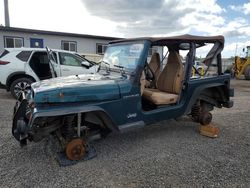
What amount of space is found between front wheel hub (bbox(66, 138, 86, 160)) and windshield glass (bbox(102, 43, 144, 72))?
142 centimetres

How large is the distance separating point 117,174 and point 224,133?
109 inches

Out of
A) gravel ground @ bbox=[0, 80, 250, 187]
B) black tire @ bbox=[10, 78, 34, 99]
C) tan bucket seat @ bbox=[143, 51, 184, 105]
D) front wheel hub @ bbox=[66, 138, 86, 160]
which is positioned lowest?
gravel ground @ bbox=[0, 80, 250, 187]

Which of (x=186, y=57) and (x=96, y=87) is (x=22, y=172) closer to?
(x=96, y=87)

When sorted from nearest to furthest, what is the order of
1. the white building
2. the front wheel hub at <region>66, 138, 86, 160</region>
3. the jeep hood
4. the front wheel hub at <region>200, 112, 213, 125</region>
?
the jeep hood
the front wheel hub at <region>66, 138, 86, 160</region>
the front wheel hub at <region>200, 112, 213, 125</region>
the white building

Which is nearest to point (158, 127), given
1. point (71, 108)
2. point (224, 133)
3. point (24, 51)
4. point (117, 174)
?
point (224, 133)

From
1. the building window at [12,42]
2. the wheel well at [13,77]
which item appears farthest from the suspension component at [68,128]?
the building window at [12,42]

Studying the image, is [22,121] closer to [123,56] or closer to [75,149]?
[75,149]

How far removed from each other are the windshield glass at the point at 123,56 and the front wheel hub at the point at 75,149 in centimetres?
142

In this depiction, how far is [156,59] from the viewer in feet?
17.4

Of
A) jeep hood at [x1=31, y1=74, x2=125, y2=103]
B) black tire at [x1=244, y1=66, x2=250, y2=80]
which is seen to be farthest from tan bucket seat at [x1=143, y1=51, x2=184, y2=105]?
black tire at [x1=244, y1=66, x2=250, y2=80]

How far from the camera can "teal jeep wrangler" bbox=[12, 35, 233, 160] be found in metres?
3.26

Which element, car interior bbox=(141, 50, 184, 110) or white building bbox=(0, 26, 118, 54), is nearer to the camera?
car interior bbox=(141, 50, 184, 110)

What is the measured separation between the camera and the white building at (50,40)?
552 inches

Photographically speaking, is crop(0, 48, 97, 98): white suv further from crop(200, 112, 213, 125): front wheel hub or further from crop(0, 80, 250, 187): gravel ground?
crop(200, 112, 213, 125): front wheel hub
